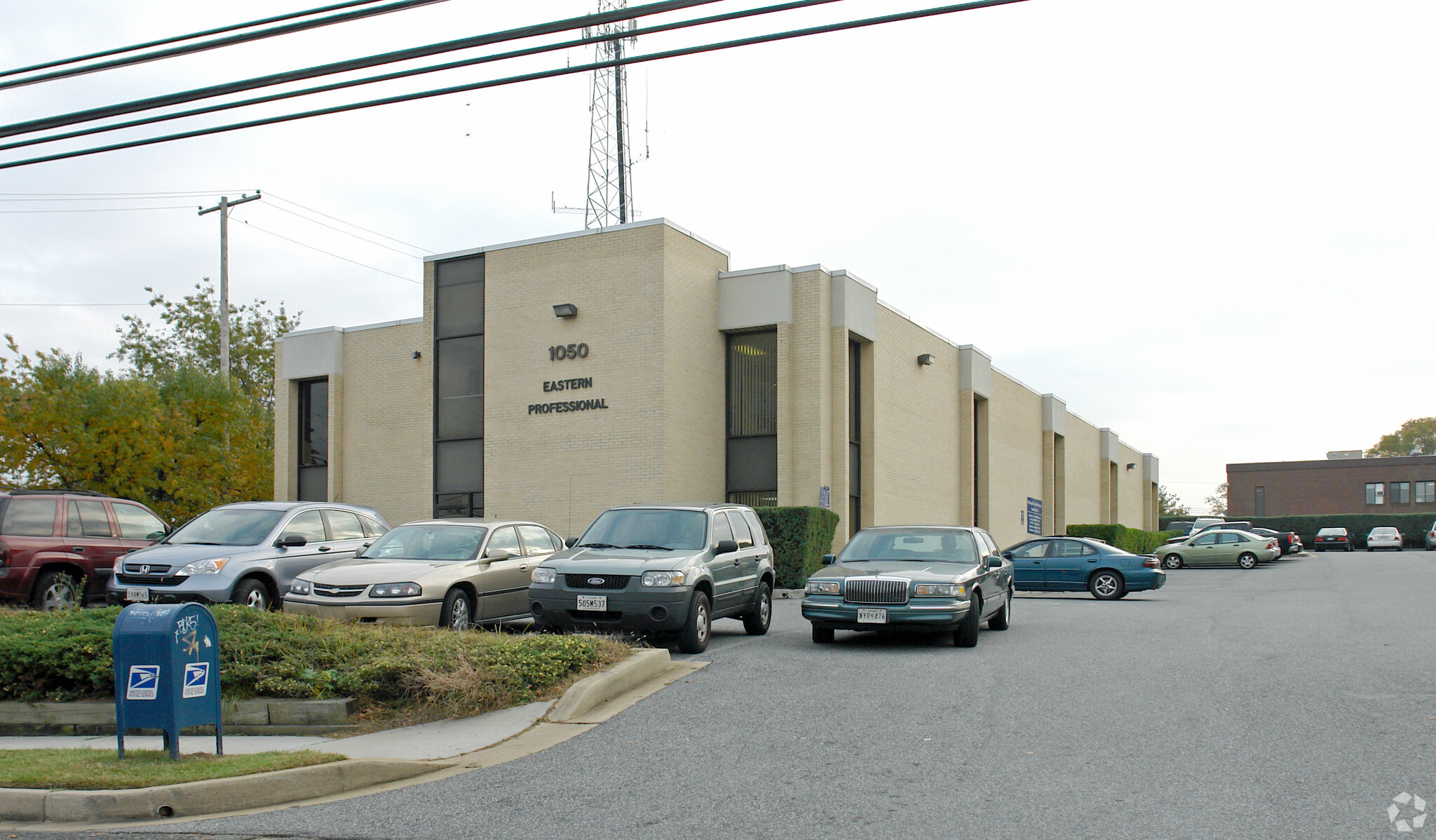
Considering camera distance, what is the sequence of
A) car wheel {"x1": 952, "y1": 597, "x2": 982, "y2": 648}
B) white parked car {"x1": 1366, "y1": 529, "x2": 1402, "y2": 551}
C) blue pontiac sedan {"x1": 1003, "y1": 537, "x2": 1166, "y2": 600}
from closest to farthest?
1. car wheel {"x1": 952, "y1": 597, "x2": 982, "y2": 648}
2. blue pontiac sedan {"x1": 1003, "y1": 537, "x2": 1166, "y2": 600}
3. white parked car {"x1": 1366, "y1": 529, "x2": 1402, "y2": 551}

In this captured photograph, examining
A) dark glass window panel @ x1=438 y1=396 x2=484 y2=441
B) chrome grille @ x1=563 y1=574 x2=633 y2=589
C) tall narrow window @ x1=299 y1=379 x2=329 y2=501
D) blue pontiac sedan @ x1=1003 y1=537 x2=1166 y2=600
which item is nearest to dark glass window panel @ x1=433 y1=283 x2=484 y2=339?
dark glass window panel @ x1=438 y1=396 x2=484 y2=441

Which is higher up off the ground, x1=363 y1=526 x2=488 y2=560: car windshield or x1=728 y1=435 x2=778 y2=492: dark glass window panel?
x1=728 y1=435 x2=778 y2=492: dark glass window panel

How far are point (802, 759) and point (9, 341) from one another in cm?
2772

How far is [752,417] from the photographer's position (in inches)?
1037

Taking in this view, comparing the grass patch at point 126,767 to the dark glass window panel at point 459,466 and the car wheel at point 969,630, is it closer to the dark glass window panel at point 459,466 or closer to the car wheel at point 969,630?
the car wheel at point 969,630

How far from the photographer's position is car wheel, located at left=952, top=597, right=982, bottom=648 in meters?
12.2

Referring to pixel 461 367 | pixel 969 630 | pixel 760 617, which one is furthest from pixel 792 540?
pixel 461 367

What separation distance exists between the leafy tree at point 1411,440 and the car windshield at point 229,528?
11777 cm

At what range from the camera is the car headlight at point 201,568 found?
12.9m

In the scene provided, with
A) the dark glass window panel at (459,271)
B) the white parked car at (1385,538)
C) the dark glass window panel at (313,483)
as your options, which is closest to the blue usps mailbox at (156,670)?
the dark glass window panel at (459,271)

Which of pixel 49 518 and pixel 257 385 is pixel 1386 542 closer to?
pixel 257 385

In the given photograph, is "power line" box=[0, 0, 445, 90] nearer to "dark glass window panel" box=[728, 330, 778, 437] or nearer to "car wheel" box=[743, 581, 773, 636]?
"car wheel" box=[743, 581, 773, 636]

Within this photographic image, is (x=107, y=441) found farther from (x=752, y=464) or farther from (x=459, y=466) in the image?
(x=752, y=464)

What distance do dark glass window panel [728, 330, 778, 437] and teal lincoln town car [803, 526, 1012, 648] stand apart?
12632mm
